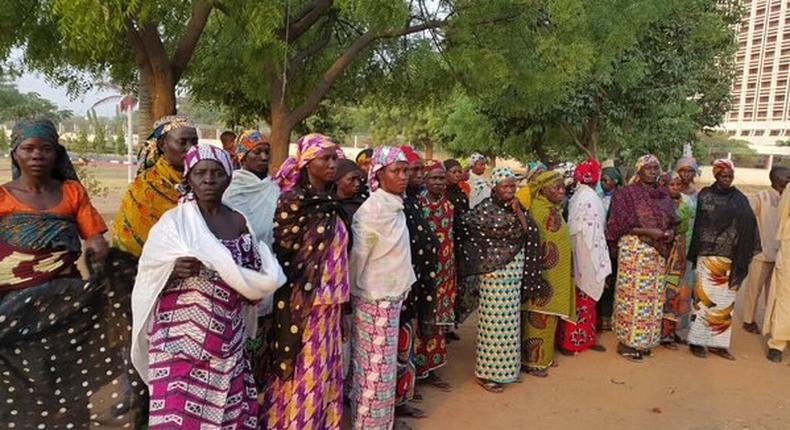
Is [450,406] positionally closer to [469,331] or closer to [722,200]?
[469,331]

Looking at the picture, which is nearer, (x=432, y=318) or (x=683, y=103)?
(x=432, y=318)

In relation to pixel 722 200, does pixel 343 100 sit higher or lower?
higher

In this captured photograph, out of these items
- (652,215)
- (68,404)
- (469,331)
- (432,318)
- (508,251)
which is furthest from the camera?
(469,331)

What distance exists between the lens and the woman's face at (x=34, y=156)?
265 centimetres

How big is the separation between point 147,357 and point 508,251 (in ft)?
8.65

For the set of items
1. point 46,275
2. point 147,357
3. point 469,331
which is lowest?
point 469,331

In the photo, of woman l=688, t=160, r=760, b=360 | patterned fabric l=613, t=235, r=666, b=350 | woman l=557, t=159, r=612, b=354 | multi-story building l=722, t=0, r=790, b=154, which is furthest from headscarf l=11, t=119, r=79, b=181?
multi-story building l=722, t=0, r=790, b=154

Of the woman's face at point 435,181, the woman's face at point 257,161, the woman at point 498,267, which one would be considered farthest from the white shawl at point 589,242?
the woman's face at point 257,161

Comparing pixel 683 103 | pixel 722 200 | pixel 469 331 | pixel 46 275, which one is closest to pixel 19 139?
pixel 46 275

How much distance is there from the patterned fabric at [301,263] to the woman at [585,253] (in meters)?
2.86

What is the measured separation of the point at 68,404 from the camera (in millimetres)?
2812

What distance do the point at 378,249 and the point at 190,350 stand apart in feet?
3.84

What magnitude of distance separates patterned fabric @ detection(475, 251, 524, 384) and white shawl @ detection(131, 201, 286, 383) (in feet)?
7.39

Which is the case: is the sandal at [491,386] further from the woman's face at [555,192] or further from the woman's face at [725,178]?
the woman's face at [725,178]
